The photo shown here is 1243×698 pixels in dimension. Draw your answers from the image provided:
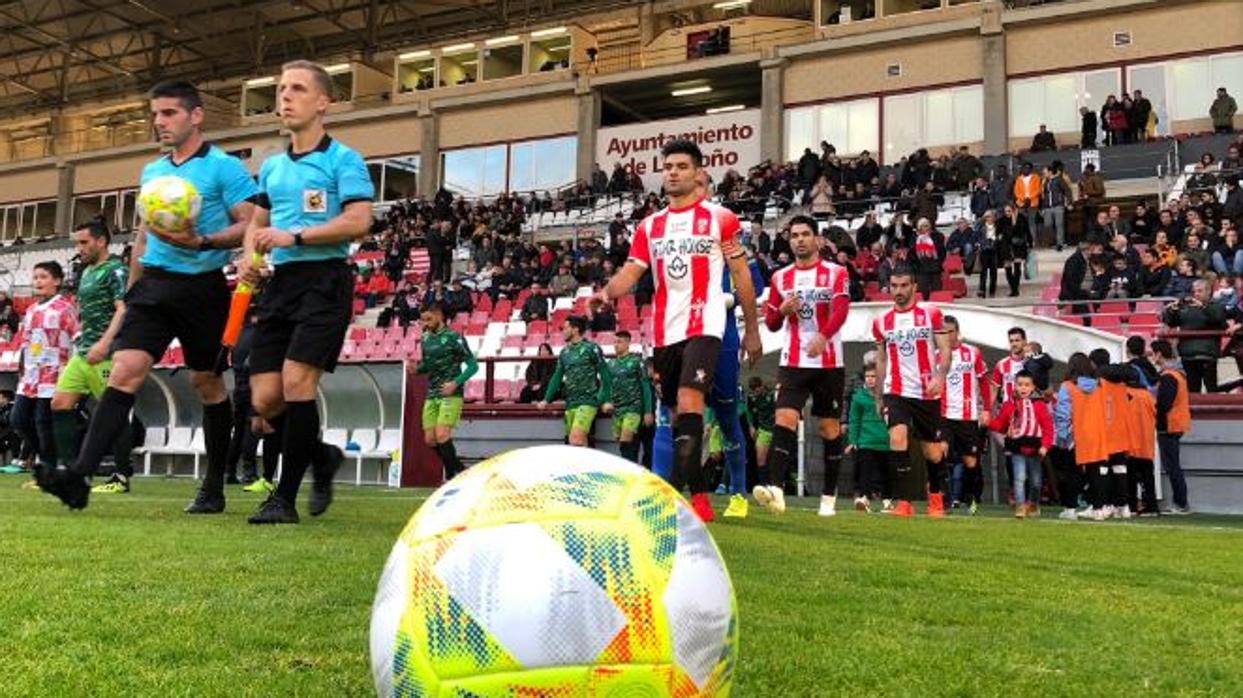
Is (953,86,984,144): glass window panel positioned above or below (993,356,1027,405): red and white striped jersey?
above

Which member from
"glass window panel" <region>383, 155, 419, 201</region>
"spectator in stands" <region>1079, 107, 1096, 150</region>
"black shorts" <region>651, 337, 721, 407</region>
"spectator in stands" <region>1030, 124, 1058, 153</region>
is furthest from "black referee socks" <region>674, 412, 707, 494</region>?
"glass window panel" <region>383, 155, 419, 201</region>

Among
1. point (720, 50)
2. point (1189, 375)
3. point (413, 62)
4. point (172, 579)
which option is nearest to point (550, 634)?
point (172, 579)

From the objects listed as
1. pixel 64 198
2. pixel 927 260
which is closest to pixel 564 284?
pixel 927 260

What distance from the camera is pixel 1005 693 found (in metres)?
2.32

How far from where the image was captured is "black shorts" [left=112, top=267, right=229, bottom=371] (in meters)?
5.75

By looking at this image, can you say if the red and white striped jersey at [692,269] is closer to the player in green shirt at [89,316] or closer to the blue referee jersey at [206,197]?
the blue referee jersey at [206,197]

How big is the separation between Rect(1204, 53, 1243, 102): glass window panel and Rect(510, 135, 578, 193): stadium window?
19626 millimetres

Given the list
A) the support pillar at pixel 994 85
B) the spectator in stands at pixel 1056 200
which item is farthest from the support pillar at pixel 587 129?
the spectator in stands at pixel 1056 200

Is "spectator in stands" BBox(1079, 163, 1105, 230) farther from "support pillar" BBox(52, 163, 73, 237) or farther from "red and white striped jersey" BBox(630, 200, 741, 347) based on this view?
"support pillar" BBox(52, 163, 73, 237)

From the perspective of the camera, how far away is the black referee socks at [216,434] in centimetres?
622

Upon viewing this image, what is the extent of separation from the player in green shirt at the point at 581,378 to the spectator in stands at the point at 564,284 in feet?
35.2

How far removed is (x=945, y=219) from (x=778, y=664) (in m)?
23.0

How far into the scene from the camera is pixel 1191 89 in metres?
28.4

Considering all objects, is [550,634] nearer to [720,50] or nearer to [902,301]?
[902,301]
